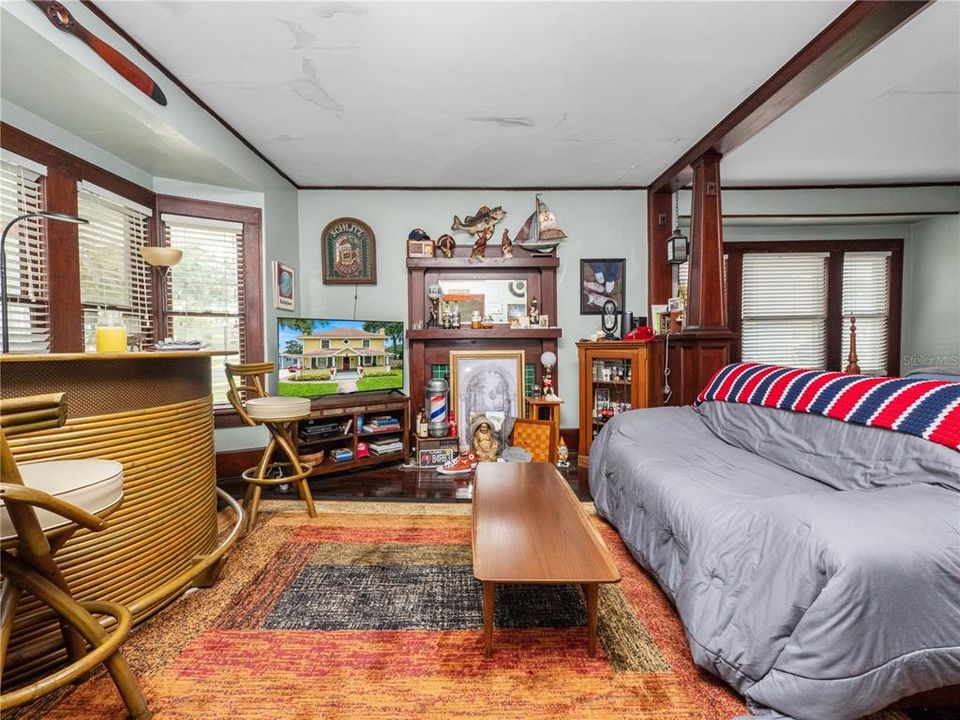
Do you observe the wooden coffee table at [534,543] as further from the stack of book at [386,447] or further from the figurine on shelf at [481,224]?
the figurine on shelf at [481,224]

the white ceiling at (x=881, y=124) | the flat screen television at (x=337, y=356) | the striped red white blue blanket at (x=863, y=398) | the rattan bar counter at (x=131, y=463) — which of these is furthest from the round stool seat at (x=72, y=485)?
the white ceiling at (x=881, y=124)

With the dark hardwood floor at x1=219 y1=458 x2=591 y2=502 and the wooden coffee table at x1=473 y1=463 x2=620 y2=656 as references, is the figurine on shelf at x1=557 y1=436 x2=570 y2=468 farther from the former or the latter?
the wooden coffee table at x1=473 y1=463 x2=620 y2=656

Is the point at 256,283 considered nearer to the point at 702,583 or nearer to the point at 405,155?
the point at 405,155

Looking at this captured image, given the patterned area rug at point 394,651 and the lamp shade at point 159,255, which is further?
the lamp shade at point 159,255

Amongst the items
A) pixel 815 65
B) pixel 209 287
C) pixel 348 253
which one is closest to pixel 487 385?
pixel 348 253

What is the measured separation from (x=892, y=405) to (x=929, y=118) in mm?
2971

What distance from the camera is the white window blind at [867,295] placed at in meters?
4.88

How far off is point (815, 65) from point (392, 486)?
12.2ft

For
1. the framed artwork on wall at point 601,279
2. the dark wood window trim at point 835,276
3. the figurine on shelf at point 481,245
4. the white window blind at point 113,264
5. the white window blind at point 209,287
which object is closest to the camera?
the white window blind at point 113,264

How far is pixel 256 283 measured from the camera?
3.60 metres

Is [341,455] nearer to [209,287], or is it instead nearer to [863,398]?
[209,287]

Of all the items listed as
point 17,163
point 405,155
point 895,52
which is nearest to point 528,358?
point 405,155

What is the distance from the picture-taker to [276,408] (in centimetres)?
256

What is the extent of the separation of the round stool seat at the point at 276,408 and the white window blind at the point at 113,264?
129 centimetres
